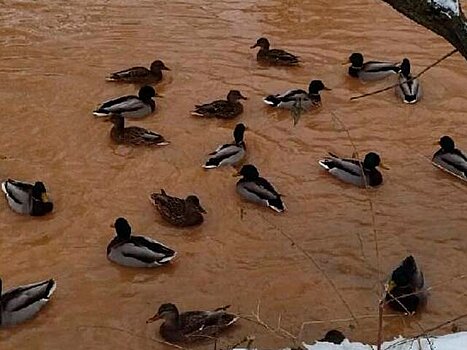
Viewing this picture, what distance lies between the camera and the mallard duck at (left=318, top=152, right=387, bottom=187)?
7910 millimetres

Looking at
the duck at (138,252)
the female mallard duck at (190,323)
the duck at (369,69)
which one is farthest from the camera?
the duck at (369,69)

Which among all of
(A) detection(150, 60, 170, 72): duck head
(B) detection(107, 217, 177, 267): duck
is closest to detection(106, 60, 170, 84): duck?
(A) detection(150, 60, 170, 72): duck head

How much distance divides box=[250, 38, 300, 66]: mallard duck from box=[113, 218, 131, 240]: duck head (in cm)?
399

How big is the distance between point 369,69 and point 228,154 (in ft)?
8.74

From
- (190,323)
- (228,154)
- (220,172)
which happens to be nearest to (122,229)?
(190,323)

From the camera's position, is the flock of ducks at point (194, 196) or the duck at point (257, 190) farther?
the duck at point (257, 190)

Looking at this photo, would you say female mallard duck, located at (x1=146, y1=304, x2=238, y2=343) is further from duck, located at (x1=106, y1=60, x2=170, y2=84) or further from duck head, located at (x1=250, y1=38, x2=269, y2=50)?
duck head, located at (x1=250, y1=38, x2=269, y2=50)

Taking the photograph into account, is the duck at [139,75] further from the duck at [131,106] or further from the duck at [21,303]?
the duck at [21,303]

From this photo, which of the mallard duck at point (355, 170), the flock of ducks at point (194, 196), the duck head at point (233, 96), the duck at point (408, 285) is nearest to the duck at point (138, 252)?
the flock of ducks at point (194, 196)

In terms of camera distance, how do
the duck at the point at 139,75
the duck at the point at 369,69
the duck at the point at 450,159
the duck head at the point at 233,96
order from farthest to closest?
the duck at the point at 369,69 → the duck at the point at 139,75 → the duck head at the point at 233,96 → the duck at the point at 450,159

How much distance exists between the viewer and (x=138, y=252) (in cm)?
677

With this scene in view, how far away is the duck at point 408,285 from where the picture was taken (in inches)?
246

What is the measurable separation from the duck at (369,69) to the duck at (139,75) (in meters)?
2.30

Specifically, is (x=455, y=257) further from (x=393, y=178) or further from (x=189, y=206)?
(x=189, y=206)
